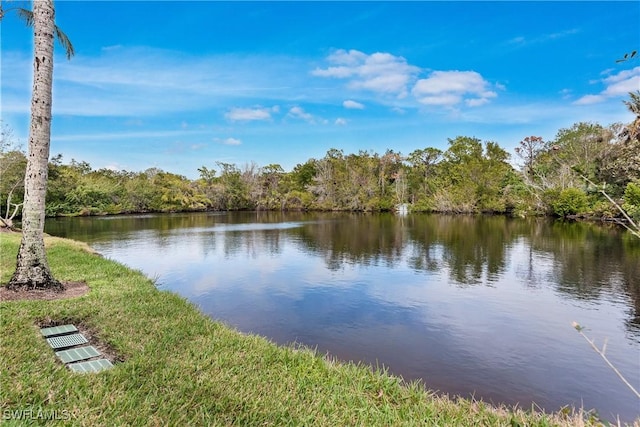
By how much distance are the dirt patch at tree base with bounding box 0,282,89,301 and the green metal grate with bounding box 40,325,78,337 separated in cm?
168

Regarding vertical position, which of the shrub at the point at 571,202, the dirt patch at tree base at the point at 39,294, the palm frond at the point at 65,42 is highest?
the palm frond at the point at 65,42

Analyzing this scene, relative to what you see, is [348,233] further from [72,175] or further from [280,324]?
[72,175]

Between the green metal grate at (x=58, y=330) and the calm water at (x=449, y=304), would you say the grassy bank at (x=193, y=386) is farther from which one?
the calm water at (x=449, y=304)

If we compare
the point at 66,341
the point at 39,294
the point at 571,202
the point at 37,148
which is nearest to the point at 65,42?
the point at 37,148

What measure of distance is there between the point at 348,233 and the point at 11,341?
24.2 meters

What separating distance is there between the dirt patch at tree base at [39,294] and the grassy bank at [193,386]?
0.64 metres

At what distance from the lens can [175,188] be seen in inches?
2328

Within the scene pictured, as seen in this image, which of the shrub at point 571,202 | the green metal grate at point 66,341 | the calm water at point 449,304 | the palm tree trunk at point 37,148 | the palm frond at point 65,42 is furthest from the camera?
the shrub at point 571,202

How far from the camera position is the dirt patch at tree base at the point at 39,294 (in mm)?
6703

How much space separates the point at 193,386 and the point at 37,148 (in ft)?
19.0

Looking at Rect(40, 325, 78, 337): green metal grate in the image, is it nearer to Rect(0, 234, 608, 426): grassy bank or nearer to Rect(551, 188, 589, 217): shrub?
Rect(0, 234, 608, 426): grassy bank

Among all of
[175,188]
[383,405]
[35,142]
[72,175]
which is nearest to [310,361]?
[383,405]

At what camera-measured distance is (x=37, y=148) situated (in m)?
7.13

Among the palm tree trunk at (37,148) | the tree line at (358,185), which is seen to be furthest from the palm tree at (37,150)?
the tree line at (358,185)
